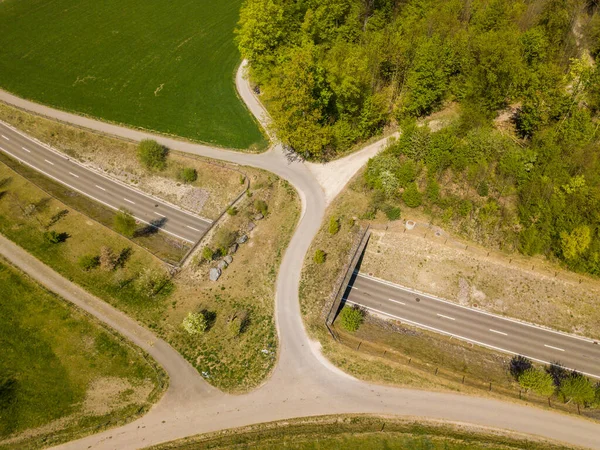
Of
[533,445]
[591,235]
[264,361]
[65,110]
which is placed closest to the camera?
[533,445]

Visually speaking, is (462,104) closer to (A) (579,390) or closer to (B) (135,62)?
(A) (579,390)

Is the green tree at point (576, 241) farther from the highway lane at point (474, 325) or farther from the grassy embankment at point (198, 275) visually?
the grassy embankment at point (198, 275)

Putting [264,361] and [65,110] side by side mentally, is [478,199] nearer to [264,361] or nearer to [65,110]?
[264,361]

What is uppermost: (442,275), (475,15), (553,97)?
(475,15)

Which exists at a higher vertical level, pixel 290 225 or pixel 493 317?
pixel 290 225

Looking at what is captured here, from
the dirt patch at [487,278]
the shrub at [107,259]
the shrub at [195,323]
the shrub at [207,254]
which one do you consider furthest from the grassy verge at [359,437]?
the shrub at [107,259]

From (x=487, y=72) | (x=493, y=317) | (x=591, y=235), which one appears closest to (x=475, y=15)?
(x=487, y=72)

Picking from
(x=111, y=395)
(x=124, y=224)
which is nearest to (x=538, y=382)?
(x=111, y=395)
